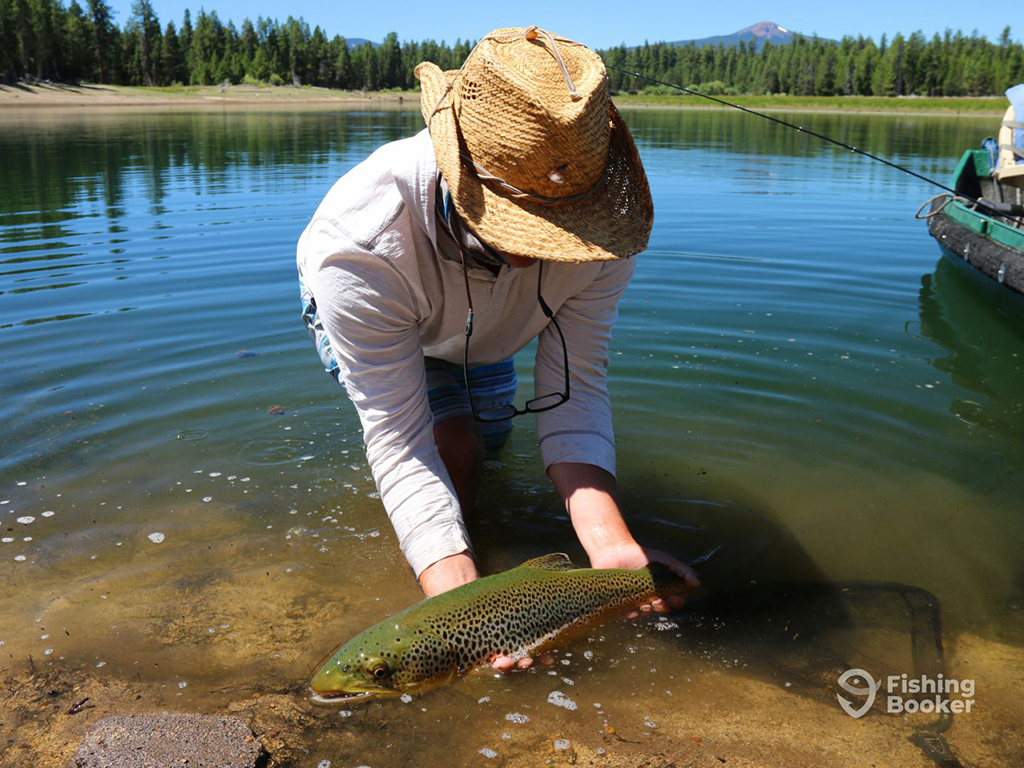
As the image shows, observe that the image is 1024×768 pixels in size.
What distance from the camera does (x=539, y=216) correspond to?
2.24m

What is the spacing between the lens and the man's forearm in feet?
10.1

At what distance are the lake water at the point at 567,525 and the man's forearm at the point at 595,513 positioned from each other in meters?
0.31

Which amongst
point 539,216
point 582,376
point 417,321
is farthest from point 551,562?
point 539,216

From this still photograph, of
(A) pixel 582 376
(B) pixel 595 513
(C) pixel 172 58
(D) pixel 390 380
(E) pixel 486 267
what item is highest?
(C) pixel 172 58

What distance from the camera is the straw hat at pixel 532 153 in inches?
85.4

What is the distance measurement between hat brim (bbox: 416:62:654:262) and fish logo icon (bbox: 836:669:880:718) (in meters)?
1.66

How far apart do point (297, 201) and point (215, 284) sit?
18.7ft

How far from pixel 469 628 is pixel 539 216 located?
1225mm

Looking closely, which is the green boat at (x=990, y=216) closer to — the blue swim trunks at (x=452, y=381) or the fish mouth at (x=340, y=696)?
the blue swim trunks at (x=452, y=381)

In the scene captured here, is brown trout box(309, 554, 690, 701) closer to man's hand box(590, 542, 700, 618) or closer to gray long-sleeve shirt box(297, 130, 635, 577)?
man's hand box(590, 542, 700, 618)

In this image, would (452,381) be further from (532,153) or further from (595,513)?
(532,153)

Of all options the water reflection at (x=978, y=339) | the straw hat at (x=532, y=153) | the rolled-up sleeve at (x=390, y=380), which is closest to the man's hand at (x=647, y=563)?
the rolled-up sleeve at (x=390, y=380)

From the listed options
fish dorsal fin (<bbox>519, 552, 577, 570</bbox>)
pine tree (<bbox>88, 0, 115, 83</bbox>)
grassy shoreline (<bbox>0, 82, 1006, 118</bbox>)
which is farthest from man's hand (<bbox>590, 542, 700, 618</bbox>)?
pine tree (<bbox>88, 0, 115, 83</bbox>)

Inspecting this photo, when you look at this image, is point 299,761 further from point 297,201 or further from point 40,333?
point 297,201
